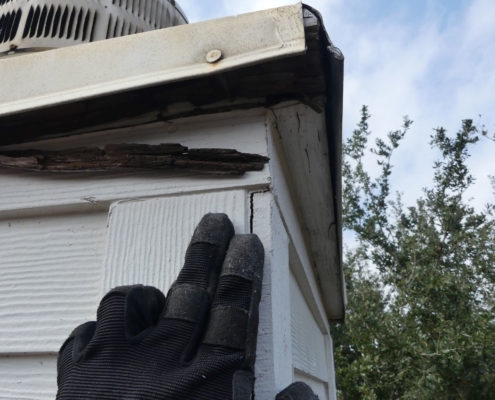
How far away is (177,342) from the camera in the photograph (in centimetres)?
59

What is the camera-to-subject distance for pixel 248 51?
781mm

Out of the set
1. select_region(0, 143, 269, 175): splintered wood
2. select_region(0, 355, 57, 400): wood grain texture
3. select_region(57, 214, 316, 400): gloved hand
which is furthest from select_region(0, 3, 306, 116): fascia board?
select_region(0, 355, 57, 400): wood grain texture

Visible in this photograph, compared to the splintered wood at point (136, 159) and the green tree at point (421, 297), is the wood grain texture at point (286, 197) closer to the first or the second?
the splintered wood at point (136, 159)

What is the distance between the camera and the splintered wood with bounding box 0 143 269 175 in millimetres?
837

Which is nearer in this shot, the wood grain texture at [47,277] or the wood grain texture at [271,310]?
the wood grain texture at [271,310]

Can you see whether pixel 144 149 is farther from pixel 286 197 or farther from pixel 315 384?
pixel 315 384

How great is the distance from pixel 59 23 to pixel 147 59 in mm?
474

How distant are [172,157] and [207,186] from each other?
3.6 inches

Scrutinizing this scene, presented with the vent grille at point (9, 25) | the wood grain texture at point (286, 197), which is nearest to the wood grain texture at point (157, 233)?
the wood grain texture at point (286, 197)

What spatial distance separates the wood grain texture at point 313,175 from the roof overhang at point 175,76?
4 centimetres

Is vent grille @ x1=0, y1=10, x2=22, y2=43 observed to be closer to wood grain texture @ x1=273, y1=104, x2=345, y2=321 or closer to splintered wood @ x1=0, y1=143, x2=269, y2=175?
splintered wood @ x1=0, y1=143, x2=269, y2=175

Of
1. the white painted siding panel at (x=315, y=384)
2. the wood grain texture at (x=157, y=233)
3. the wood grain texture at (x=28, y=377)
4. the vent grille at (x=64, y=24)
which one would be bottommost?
the wood grain texture at (x=28, y=377)

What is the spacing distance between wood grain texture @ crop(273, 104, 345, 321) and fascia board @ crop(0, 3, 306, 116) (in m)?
0.17

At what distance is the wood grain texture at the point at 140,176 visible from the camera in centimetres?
87
